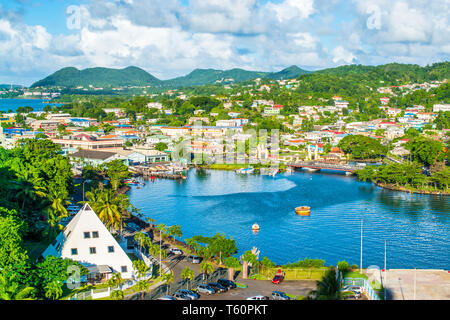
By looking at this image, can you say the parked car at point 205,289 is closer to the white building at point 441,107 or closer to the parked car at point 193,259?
the parked car at point 193,259

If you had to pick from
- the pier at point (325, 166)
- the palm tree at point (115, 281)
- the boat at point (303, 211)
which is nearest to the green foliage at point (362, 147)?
the pier at point (325, 166)

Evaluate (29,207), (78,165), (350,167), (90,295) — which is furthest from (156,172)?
(90,295)
